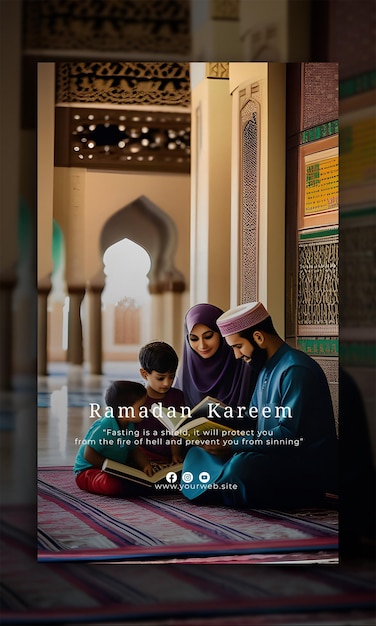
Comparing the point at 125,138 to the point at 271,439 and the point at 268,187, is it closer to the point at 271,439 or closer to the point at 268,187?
the point at 268,187

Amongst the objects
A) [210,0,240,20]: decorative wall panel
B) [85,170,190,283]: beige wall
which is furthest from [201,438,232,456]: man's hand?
[210,0,240,20]: decorative wall panel

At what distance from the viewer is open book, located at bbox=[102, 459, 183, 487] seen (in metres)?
2.34

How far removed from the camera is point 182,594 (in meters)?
2.03

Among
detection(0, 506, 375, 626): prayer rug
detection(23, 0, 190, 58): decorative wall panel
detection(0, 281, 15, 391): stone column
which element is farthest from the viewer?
detection(0, 281, 15, 391): stone column

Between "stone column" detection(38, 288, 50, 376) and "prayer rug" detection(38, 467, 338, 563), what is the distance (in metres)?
0.30

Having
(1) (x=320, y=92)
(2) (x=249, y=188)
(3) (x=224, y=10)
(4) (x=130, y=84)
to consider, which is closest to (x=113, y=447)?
(2) (x=249, y=188)

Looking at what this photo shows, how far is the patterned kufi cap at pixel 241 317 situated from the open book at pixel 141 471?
42cm

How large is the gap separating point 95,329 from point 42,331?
0.50ft

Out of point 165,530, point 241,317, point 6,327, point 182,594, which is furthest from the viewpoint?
point 6,327

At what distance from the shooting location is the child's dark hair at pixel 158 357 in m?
2.37

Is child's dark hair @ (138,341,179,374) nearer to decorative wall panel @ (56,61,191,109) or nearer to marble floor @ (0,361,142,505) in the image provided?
marble floor @ (0,361,142,505)

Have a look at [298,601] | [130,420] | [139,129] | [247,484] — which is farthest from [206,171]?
[298,601]

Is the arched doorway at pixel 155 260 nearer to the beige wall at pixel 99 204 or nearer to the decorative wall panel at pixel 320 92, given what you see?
the beige wall at pixel 99 204

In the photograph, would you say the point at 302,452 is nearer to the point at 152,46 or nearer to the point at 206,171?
the point at 206,171
